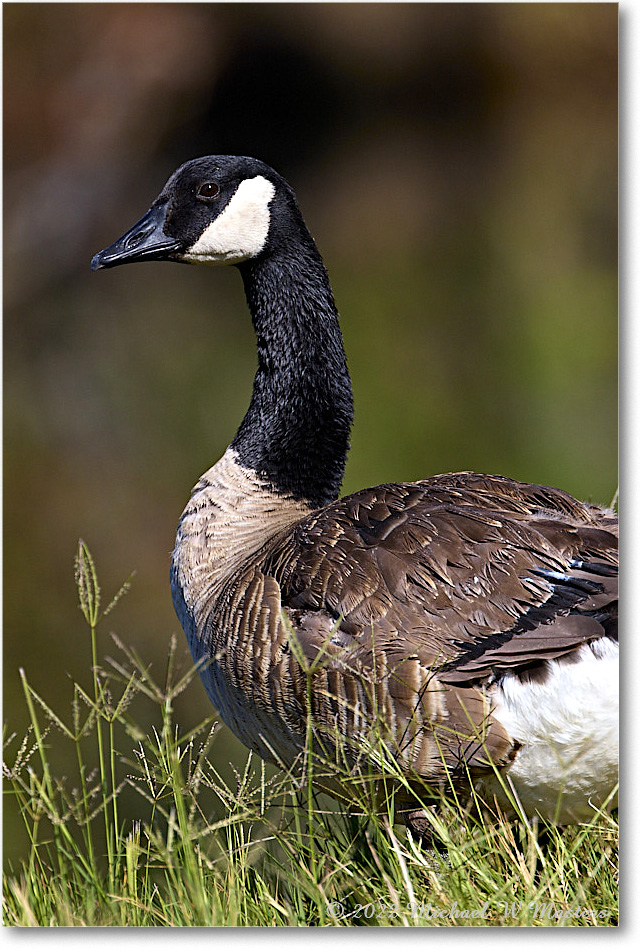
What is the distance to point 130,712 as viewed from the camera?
4.36 m

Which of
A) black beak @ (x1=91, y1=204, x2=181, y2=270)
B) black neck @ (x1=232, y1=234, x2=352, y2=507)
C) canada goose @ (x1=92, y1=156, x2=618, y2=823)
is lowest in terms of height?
canada goose @ (x1=92, y1=156, x2=618, y2=823)

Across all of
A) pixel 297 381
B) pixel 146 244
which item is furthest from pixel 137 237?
pixel 297 381

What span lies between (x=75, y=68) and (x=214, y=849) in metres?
2.60

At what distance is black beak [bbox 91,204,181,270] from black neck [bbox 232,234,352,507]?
0.27 meters

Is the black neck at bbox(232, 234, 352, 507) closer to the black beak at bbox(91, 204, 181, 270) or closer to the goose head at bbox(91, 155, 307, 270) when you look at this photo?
the goose head at bbox(91, 155, 307, 270)

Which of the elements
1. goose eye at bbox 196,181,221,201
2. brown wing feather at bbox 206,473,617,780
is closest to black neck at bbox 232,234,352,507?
goose eye at bbox 196,181,221,201

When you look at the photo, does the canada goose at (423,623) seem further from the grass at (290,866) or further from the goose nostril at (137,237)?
the grass at (290,866)

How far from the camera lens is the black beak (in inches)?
116

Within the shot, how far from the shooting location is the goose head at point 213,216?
2996 millimetres

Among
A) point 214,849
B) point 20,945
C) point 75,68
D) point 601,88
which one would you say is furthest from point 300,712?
point 75,68

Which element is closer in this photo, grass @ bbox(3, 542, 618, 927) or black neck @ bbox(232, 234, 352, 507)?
grass @ bbox(3, 542, 618, 927)

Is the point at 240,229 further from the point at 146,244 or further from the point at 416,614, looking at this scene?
the point at 416,614

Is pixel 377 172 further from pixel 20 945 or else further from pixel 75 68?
pixel 20 945

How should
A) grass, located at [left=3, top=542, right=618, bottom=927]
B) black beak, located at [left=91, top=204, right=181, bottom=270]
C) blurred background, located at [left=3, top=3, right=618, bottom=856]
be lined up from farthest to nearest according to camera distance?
1. blurred background, located at [left=3, top=3, right=618, bottom=856]
2. black beak, located at [left=91, top=204, right=181, bottom=270]
3. grass, located at [left=3, top=542, right=618, bottom=927]
